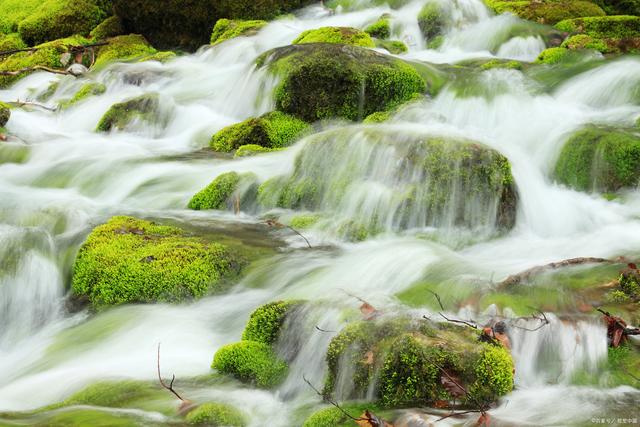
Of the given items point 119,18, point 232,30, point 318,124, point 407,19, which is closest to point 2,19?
point 119,18

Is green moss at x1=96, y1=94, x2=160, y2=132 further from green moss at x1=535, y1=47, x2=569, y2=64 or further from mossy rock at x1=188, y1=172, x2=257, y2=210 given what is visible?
green moss at x1=535, y1=47, x2=569, y2=64

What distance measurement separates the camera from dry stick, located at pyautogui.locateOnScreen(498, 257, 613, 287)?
15.4 feet

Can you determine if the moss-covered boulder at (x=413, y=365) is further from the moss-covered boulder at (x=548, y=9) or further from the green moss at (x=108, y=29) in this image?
the green moss at (x=108, y=29)

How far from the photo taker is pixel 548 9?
13562mm

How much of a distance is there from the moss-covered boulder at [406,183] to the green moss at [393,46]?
5.26 m

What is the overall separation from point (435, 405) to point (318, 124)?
581cm

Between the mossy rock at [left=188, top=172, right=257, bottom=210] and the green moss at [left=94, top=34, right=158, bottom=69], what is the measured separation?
7981 mm

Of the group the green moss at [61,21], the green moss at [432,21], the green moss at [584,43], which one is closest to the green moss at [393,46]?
the green moss at [432,21]

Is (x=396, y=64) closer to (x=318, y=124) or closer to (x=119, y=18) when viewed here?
(x=318, y=124)

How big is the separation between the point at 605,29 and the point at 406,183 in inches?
305

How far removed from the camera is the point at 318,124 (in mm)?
8680

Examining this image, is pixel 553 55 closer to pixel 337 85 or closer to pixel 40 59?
pixel 337 85

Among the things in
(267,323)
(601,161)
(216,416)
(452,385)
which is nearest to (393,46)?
(601,161)

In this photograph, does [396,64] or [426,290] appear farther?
[396,64]
